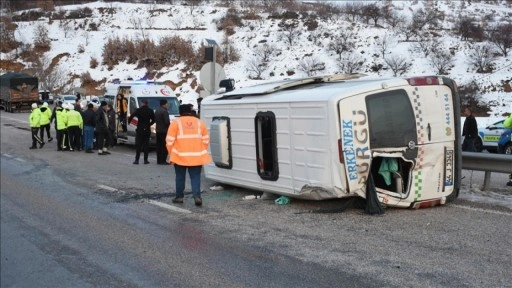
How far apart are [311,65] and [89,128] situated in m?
36.2

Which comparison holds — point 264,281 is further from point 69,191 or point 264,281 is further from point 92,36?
point 92,36

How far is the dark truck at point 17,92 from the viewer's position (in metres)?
43.9

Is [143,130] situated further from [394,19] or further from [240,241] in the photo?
[394,19]

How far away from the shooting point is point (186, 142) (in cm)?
814

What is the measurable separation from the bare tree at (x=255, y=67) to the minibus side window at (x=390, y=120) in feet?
148

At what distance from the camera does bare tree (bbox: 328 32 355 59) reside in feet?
175

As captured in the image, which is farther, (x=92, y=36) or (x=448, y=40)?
(x=92, y=36)

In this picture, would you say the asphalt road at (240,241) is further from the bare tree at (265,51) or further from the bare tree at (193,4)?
the bare tree at (193,4)

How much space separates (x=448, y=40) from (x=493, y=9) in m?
31.1

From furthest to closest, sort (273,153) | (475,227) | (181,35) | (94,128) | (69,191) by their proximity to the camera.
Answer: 1. (181,35)
2. (94,128)
3. (69,191)
4. (273,153)
5. (475,227)

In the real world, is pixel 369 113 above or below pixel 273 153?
above

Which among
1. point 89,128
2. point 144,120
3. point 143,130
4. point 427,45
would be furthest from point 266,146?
point 427,45

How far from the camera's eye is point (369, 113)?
725cm

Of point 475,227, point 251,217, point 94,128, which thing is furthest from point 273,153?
point 94,128
